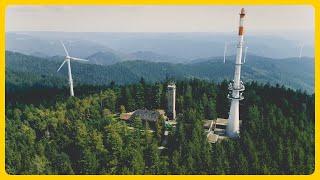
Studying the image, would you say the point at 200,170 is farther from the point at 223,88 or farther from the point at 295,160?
the point at 223,88

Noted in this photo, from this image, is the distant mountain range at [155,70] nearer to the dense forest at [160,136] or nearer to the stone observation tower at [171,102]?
the dense forest at [160,136]

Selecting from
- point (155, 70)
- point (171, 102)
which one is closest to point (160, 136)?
point (171, 102)

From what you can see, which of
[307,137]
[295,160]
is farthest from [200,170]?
[307,137]

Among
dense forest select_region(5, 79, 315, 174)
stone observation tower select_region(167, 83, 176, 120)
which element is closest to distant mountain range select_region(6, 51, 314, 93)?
dense forest select_region(5, 79, 315, 174)

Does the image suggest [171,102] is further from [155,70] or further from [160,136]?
[155,70]

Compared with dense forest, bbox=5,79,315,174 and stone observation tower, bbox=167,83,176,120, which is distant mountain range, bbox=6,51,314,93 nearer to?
dense forest, bbox=5,79,315,174

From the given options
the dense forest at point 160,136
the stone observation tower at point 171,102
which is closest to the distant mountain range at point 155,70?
the dense forest at point 160,136
